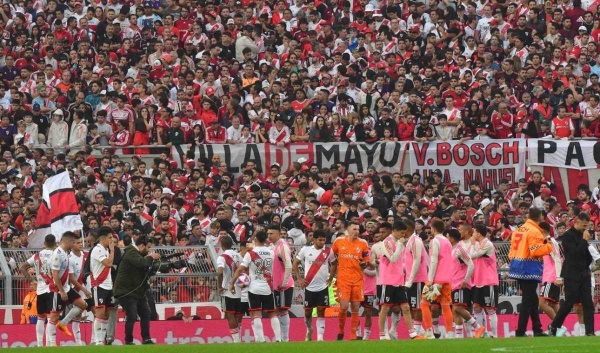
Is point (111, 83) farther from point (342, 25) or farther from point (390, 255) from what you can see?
point (390, 255)

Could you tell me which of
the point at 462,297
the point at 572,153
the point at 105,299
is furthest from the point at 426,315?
the point at 572,153

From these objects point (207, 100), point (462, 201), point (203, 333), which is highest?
point (207, 100)

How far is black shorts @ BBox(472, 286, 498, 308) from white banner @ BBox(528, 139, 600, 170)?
344 inches

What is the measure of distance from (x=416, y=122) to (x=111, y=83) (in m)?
7.14

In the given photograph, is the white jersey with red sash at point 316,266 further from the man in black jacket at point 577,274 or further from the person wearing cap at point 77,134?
the person wearing cap at point 77,134

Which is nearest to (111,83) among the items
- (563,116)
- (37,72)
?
(37,72)

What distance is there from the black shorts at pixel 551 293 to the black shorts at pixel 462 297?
1.19 m

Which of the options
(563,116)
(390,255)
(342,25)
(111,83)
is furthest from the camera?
(342,25)

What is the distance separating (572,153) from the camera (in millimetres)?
→ 33625

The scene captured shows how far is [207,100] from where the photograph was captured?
35.0 meters

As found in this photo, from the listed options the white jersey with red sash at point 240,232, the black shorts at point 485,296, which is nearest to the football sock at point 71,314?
the white jersey with red sash at point 240,232

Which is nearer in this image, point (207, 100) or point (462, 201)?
point (462, 201)

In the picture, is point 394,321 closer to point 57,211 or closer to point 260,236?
point 260,236

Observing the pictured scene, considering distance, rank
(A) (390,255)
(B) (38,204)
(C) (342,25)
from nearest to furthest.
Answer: (A) (390,255) → (B) (38,204) → (C) (342,25)
